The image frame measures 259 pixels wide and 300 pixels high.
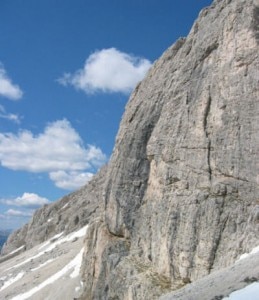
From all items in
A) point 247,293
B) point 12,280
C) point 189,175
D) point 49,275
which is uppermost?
point 189,175

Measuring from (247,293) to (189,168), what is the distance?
18651mm

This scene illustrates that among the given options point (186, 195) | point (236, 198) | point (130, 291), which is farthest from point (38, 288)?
point (236, 198)

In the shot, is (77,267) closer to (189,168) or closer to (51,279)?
(51,279)

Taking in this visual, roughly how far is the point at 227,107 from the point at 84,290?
26.2m

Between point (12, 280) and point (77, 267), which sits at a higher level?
point (77, 267)

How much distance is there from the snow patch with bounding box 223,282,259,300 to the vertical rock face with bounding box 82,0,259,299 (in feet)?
30.5

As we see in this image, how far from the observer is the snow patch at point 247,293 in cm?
1650

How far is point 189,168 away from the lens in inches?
1391

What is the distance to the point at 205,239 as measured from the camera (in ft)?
102

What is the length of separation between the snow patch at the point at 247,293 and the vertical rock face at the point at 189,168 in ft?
30.5

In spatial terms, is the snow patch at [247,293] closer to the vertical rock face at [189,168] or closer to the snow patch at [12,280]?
the vertical rock face at [189,168]

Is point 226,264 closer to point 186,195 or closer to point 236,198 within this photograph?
point 236,198

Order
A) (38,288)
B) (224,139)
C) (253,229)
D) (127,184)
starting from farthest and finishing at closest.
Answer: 1. (38,288)
2. (127,184)
3. (224,139)
4. (253,229)

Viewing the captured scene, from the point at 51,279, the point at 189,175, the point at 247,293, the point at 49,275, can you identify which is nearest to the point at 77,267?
the point at 51,279
